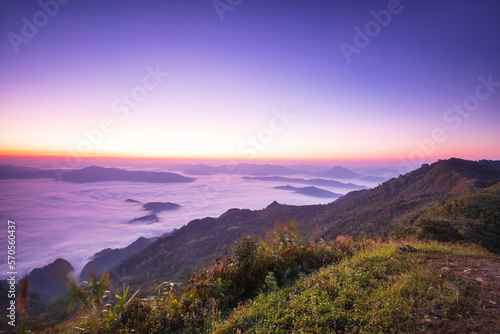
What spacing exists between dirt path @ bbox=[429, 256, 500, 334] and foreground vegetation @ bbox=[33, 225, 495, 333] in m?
0.11

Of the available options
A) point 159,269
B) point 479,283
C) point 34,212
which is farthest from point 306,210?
point 34,212

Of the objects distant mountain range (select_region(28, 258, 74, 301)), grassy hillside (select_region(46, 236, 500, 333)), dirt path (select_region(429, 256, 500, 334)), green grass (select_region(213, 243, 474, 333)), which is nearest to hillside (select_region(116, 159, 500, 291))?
distant mountain range (select_region(28, 258, 74, 301))

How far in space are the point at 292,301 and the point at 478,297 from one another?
3.23 m

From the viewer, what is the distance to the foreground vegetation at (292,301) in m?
3.03

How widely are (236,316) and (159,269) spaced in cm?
5180

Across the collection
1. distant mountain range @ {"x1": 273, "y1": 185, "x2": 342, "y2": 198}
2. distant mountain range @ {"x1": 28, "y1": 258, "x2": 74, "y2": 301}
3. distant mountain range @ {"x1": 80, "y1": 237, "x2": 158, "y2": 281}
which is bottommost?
distant mountain range @ {"x1": 80, "y1": 237, "x2": 158, "y2": 281}

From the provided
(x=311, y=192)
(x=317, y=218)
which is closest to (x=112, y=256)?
(x=317, y=218)

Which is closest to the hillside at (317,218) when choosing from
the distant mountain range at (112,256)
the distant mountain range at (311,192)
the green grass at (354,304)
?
the distant mountain range at (112,256)

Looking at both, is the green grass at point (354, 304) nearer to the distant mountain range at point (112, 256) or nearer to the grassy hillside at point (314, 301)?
the grassy hillside at point (314, 301)

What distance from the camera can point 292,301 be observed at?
3.56 m

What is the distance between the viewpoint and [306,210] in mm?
58469

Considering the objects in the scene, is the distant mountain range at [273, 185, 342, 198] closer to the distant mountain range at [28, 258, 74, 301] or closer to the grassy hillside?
the distant mountain range at [28, 258, 74, 301]

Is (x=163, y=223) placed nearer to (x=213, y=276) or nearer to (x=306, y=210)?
(x=306, y=210)

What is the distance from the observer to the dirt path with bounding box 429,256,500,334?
112 inches
